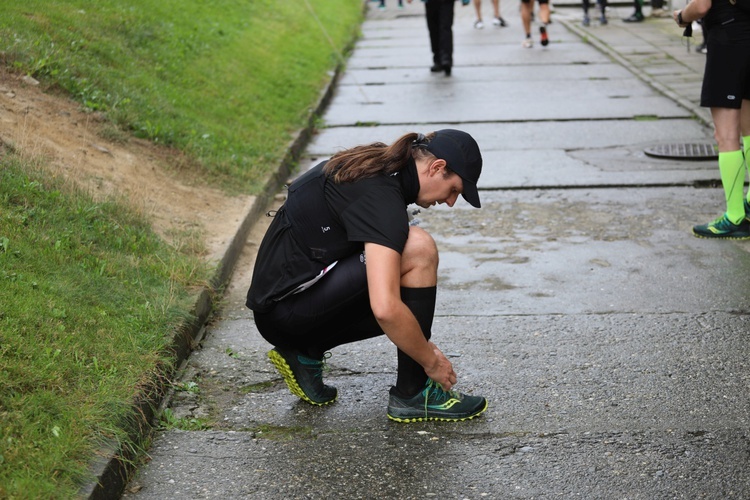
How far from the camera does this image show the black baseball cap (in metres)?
3.85

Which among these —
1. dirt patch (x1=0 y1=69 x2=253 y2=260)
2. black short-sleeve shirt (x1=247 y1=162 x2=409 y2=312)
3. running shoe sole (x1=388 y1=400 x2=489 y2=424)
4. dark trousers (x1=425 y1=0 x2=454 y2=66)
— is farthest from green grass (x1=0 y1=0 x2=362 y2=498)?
dark trousers (x1=425 y1=0 x2=454 y2=66)

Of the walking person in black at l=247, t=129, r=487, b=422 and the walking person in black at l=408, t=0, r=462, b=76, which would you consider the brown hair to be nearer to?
the walking person in black at l=247, t=129, r=487, b=422

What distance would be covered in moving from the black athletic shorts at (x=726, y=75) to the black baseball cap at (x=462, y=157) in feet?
10.3

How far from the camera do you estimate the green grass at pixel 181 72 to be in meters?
7.53

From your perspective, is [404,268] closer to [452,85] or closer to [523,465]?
[523,465]

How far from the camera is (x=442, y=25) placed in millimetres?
13859

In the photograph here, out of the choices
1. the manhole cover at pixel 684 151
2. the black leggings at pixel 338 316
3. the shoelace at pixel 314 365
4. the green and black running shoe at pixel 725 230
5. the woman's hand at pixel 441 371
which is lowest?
the manhole cover at pixel 684 151

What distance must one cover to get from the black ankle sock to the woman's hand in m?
0.10

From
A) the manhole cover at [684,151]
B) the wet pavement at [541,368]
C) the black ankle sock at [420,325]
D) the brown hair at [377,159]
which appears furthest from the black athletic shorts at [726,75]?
the black ankle sock at [420,325]

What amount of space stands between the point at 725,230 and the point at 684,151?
107 inches

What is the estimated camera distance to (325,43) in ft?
51.0

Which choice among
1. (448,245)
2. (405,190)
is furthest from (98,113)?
(405,190)

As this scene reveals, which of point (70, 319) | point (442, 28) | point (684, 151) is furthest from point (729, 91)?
point (442, 28)

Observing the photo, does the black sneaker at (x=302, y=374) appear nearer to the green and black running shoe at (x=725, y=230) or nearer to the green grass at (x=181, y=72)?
the green grass at (x=181, y=72)
